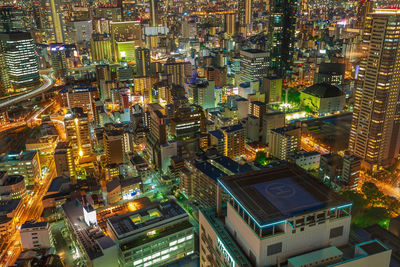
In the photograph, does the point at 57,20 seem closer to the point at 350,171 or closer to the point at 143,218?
the point at 143,218

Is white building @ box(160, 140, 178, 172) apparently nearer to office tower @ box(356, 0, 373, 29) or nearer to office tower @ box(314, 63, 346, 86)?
office tower @ box(314, 63, 346, 86)

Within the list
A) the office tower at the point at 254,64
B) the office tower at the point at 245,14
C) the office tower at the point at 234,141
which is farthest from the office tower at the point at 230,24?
the office tower at the point at 234,141

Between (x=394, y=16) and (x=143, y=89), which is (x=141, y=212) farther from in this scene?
(x=143, y=89)

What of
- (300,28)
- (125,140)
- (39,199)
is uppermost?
(300,28)

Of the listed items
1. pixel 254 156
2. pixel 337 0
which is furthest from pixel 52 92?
pixel 337 0

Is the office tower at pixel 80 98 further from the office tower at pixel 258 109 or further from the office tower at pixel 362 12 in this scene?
the office tower at pixel 362 12

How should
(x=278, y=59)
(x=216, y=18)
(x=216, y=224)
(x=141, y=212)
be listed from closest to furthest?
1. (x=216, y=224)
2. (x=141, y=212)
3. (x=278, y=59)
4. (x=216, y=18)

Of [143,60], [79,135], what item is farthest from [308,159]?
[143,60]
